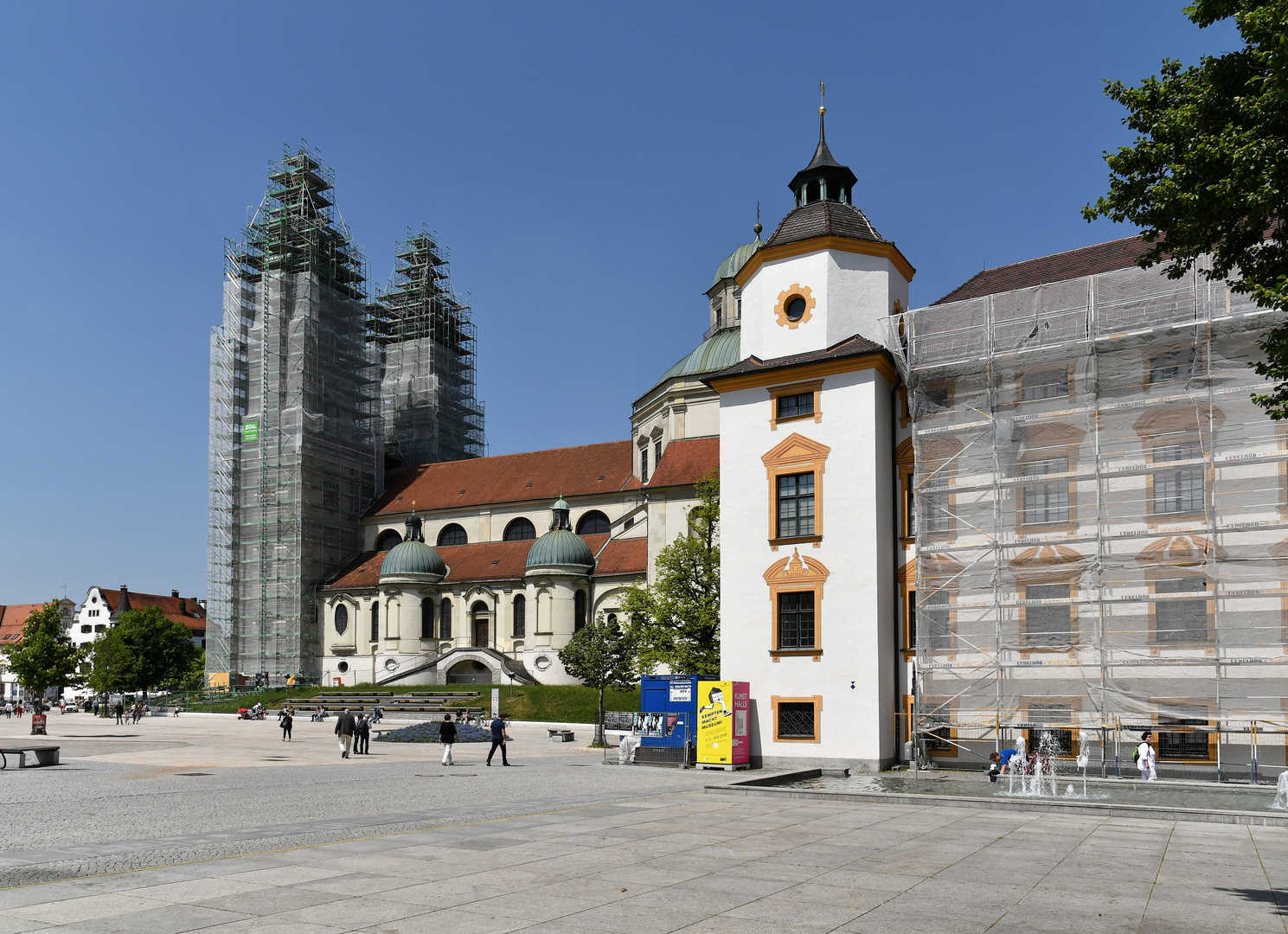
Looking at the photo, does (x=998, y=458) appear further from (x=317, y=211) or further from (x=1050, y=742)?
(x=317, y=211)

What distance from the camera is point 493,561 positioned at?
76.6 metres

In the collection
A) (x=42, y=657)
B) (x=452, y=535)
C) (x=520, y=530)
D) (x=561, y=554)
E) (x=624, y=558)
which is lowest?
(x=42, y=657)

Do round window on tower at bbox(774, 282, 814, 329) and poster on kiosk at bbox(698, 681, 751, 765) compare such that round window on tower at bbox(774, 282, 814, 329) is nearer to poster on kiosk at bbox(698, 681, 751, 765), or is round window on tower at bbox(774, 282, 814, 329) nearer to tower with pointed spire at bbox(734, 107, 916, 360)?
tower with pointed spire at bbox(734, 107, 916, 360)

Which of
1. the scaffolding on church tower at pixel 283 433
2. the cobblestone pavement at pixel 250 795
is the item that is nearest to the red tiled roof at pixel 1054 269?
the cobblestone pavement at pixel 250 795

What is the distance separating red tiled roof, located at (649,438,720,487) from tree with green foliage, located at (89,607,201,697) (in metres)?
49.9

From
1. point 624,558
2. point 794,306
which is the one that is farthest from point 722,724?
point 624,558

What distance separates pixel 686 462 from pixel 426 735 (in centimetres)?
2318

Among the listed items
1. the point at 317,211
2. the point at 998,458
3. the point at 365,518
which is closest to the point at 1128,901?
the point at 998,458

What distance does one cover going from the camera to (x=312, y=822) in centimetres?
1734

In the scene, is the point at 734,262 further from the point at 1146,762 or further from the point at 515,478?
the point at 1146,762

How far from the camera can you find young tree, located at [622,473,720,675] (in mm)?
39938

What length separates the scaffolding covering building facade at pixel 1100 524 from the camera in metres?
24.9

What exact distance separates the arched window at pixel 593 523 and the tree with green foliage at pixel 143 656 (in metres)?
38.4

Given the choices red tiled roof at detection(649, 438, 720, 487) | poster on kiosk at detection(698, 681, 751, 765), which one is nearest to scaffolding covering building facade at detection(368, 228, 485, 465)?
red tiled roof at detection(649, 438, 720, 487)
